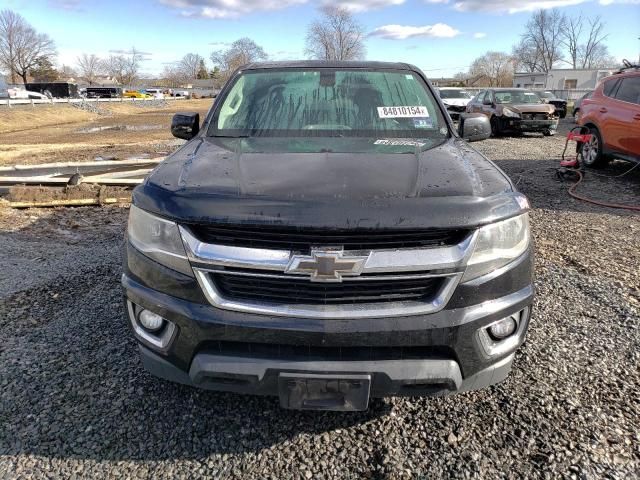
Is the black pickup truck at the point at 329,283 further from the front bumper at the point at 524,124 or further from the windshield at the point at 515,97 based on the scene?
the windshield at the point at 515,97

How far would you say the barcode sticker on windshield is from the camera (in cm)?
325

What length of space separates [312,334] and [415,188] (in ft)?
2.47

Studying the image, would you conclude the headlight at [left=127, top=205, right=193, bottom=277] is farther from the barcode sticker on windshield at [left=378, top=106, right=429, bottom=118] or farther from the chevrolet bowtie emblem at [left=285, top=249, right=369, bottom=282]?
the barcode sticker on windshield at [left=378, top=106, right=429, bottom=118]

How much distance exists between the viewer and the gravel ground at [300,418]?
7.04 ft

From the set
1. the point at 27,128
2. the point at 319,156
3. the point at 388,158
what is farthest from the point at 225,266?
the point at 27,128

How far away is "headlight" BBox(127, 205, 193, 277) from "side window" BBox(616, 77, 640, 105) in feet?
28.2

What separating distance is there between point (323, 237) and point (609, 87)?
9.13m

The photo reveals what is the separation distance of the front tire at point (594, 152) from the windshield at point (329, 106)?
6.78m

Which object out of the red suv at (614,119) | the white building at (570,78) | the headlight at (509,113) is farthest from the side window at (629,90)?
the white building at (570,78)

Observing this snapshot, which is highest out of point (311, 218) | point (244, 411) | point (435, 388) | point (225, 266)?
point (311, 218)

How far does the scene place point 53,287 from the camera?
3955 mm

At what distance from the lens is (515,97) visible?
654 inches

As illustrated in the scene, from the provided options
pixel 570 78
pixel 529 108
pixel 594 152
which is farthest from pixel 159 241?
pixel 570 78

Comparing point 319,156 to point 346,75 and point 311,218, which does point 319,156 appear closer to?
point 311,218
